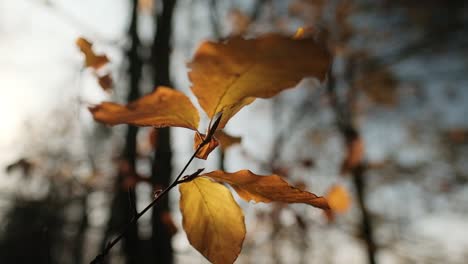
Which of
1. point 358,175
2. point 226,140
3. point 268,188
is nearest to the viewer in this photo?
point 268,188

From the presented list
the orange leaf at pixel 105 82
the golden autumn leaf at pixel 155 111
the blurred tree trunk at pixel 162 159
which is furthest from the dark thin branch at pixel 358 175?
the golden autumn leaf at pixel 155 111

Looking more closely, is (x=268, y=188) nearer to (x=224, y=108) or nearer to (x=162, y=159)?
Answer: (x=224, y=108)

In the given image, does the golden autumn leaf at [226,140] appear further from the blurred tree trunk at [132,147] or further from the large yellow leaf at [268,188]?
the blurred tree trunk at [132,147]

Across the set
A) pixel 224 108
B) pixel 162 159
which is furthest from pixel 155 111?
pixel 162 159

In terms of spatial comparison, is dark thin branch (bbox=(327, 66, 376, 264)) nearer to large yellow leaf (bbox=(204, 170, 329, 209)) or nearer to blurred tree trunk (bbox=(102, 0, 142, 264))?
blurred tree trunk (bbox=(102, 0, 142, 264))

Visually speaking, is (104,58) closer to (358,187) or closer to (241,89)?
(241,89)

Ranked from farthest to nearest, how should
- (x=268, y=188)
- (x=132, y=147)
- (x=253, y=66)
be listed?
(x=132, y=147)
(x=268, y=188)
(x=253, y=66)

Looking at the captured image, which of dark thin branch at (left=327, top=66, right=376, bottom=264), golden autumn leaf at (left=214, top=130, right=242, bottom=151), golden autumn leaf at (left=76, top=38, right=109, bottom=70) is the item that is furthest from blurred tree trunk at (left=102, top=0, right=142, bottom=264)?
dark thin branch at (left=327, top=66, right=376, bottom=264)

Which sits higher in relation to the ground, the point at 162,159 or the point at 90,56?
the point at 90,56
